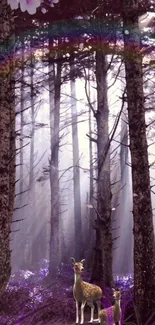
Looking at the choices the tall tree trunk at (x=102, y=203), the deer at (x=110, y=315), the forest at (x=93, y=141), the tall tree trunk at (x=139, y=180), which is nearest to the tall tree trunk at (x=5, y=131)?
the forest at (x=93, y=141)

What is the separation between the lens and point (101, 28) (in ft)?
32.7

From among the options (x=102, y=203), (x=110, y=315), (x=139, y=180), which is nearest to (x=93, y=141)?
(x=102, y=203)

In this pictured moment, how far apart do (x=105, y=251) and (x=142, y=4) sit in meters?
6.22

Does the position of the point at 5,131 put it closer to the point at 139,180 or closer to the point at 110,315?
the point at 139,180

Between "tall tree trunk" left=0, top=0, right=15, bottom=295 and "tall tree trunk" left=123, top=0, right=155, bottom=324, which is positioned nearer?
"tall tree trunk" left=0, top=0, right=15, bottom=295

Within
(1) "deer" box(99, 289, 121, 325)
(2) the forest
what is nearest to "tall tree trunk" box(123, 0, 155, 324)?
(2) the forest

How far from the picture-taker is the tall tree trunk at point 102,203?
9.96 metres

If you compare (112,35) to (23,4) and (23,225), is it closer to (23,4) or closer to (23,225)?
(23,4)

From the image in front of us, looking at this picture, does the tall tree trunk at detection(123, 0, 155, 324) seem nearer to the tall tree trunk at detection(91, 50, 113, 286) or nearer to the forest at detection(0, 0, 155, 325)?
the forest at detection(0, 0, 155, 325)

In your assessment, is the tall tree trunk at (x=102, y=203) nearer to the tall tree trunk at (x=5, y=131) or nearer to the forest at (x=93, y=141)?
the forest at (x=93, y=141)

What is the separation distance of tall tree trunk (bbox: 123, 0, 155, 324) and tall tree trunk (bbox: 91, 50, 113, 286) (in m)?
3.16

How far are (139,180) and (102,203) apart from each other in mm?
3974

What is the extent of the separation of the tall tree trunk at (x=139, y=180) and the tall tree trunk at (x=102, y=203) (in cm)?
316

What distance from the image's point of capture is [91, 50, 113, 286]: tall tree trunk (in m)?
9.96
